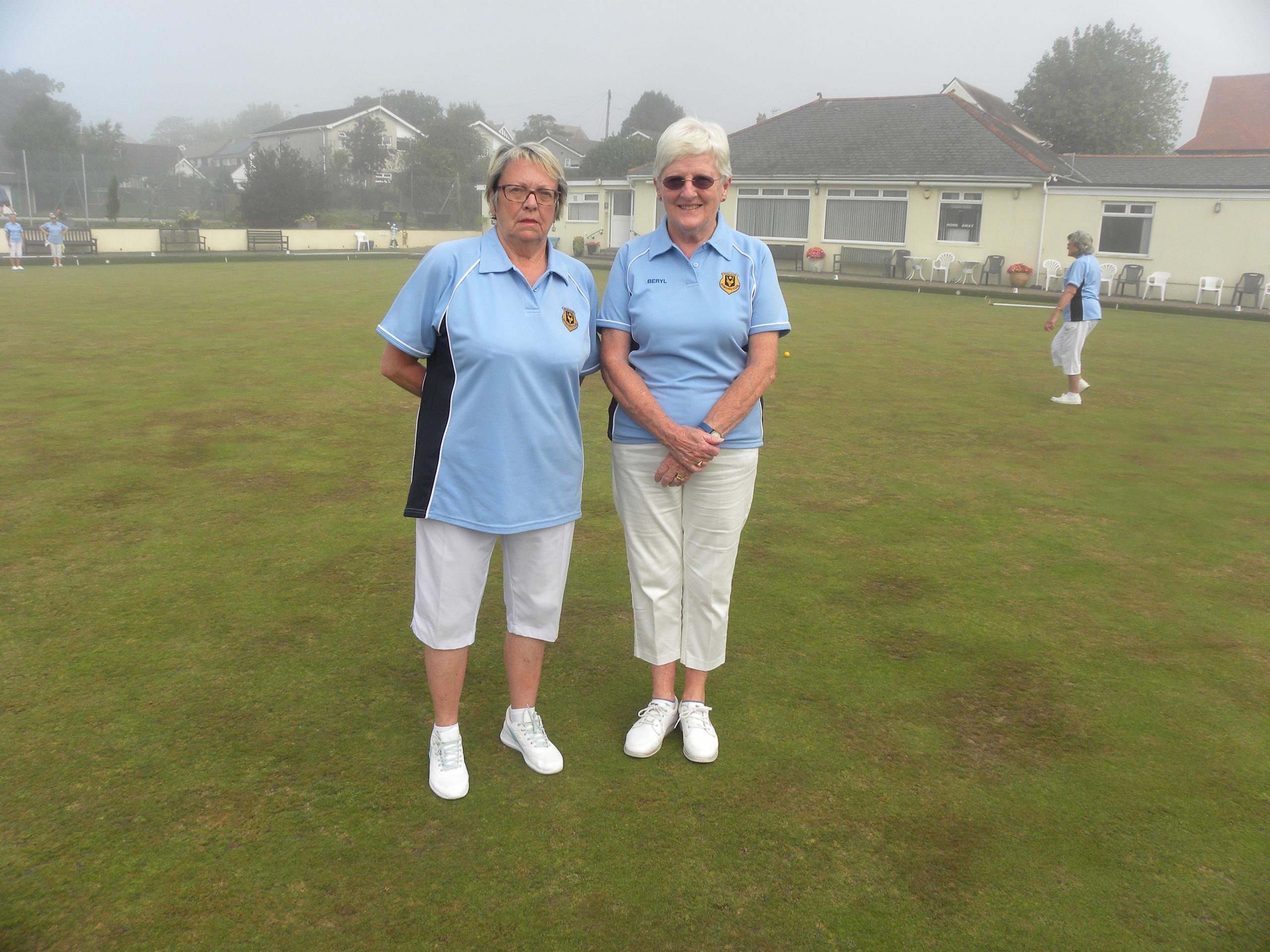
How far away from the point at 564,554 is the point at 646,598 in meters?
0.35

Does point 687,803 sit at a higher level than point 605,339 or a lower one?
lower

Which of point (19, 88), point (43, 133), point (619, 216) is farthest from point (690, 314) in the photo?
point (19, 88)

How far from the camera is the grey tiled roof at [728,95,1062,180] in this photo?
27.8 meters

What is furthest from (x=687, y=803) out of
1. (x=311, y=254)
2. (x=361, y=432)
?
(x=311, y=254)

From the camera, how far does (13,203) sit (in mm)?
40125

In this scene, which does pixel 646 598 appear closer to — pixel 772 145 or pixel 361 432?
pixel 361 432

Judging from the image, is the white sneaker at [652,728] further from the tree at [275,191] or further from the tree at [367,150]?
the tree at [367,150]

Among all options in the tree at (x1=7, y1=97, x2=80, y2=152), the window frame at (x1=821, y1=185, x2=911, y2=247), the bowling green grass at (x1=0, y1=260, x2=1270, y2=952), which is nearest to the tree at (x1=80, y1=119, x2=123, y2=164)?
the tree at (x1=7, y1=97, x2=80, y2=152)

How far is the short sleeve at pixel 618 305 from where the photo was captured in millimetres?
2961

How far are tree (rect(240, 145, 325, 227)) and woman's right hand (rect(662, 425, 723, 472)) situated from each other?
140 ft

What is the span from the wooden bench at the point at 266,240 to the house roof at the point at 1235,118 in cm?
3973

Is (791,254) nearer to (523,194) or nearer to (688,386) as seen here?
(688,386)

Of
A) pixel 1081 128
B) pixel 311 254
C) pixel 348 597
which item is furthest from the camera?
pixel 1081 128

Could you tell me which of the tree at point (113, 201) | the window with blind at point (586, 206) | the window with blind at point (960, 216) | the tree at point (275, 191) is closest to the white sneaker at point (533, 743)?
the window with blind at point (960, 216)
